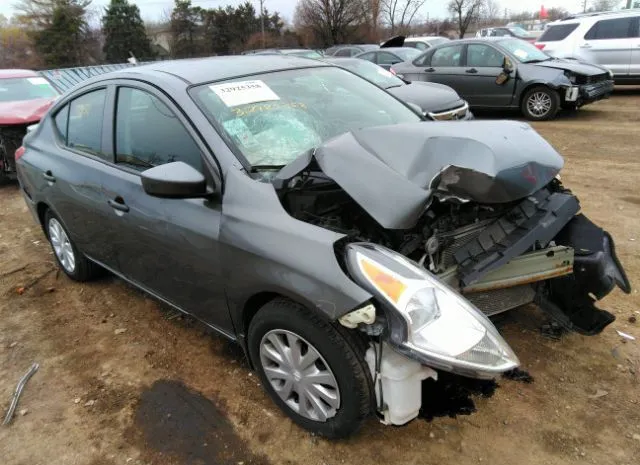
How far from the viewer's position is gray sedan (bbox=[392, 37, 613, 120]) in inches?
372

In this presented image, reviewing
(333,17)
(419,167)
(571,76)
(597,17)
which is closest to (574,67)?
(571,76)

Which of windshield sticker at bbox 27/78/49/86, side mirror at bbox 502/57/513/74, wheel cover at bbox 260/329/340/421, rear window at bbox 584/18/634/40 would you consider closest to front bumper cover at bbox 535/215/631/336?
wheel cover at bbox 260/329/340/421

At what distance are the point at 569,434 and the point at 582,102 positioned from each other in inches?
342

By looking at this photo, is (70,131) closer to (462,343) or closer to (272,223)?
(272,223)

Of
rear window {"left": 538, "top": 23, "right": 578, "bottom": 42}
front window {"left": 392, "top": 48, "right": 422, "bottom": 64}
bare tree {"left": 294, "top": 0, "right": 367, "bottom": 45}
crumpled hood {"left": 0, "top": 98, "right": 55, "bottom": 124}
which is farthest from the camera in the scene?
bare tree {"left": 294, "top": 0, "right": 367, "bottom": 45}

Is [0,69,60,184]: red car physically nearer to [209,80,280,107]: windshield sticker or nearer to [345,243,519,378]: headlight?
[209,80,280,107]: windshield sticker

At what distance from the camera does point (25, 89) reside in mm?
8789

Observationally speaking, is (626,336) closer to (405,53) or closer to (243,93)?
(243,93)

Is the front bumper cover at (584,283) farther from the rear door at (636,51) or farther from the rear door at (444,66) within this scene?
the rear door at (636,51)

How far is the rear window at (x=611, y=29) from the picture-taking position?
1126 cm

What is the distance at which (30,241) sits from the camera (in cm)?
545

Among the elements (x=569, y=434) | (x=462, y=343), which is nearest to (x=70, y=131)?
(x=462, y=343)

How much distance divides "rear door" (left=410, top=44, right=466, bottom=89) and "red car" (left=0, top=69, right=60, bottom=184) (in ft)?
23.7

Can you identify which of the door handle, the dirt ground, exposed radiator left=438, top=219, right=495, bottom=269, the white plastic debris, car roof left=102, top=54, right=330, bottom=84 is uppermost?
car roof left=102, top=54, right=330, bottom=84
